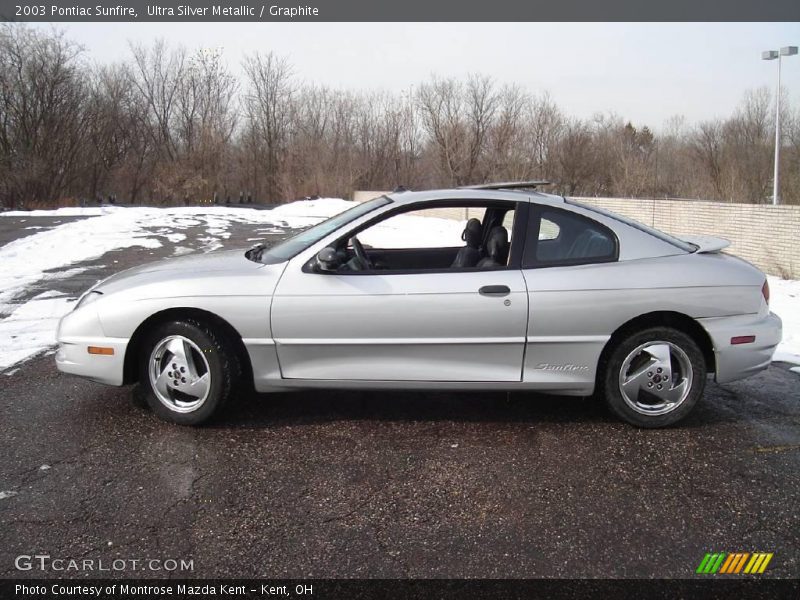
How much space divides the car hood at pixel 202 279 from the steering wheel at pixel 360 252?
1.86ft

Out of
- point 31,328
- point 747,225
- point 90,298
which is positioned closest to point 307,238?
point 90,298

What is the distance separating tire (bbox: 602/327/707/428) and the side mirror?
186 cm

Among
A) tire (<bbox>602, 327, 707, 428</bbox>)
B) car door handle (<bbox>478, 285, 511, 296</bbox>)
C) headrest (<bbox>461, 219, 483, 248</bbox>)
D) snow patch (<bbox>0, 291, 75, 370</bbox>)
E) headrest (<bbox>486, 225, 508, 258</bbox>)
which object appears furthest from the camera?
snow patch (<bbox>0, 291, 75, 370</bbox>)

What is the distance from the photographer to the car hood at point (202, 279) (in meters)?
4.01

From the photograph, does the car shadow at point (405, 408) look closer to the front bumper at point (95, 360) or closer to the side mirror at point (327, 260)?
the front bumper at point (95, 360)

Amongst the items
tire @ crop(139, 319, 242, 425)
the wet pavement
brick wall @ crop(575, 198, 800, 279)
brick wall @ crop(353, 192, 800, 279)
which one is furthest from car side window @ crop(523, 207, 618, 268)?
brick wall @ crop(353, 192, 800, 279)

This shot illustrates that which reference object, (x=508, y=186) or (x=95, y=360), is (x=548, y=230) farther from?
(x=95, y=360)

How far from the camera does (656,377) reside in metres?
4.07

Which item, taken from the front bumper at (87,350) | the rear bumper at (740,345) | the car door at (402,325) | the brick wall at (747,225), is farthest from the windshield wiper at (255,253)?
the brick wall at (747,225)

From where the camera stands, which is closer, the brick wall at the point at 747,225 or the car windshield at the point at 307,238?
the car windshield at the point at 307,238

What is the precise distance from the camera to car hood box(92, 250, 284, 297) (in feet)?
13.2

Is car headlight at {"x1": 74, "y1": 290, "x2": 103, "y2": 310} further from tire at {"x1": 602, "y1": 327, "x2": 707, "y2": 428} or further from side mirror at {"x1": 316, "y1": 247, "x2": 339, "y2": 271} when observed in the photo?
tire at {"x1": 602, "y1": 327, "x2": 707, "y2": 428}

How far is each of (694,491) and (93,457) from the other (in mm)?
3336

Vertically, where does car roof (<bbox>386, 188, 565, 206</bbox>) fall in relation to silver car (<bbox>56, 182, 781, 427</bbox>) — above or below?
above
